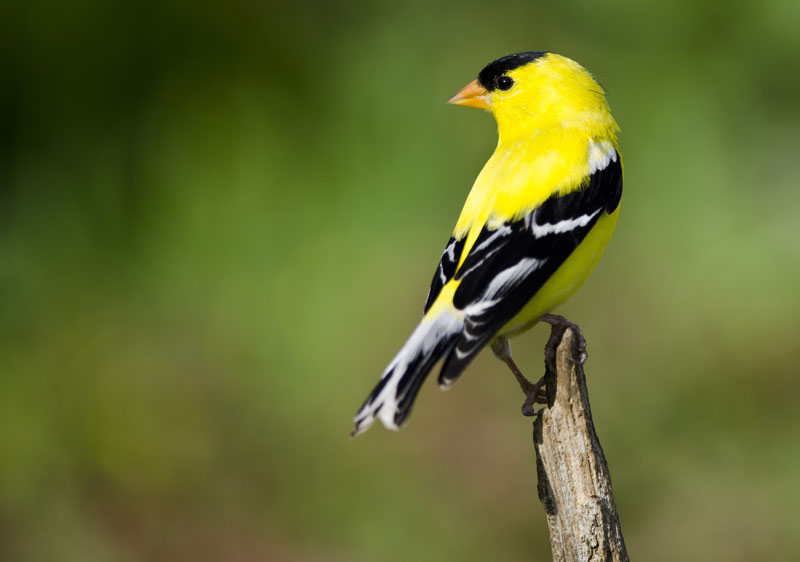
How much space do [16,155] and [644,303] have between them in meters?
4.06

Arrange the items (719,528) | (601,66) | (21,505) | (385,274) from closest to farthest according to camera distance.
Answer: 1. (719,528)
2. (21,505)
3. (385,274)
4. (601,66)

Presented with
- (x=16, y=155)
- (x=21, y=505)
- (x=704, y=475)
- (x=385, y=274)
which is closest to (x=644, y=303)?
(x=704, y=475)

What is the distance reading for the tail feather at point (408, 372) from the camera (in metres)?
2.22

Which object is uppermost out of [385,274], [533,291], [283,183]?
[283,183]

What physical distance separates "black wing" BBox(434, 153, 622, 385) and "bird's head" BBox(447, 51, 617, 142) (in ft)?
1.04

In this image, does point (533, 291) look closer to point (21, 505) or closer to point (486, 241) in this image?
point (486, 241)

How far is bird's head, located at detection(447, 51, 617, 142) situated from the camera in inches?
118

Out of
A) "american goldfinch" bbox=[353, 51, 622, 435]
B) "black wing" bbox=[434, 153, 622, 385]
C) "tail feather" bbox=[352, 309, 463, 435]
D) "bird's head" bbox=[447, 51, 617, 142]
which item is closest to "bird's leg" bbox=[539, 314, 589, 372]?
"american goldfinch" bbox=[353, 51, 622, 435]

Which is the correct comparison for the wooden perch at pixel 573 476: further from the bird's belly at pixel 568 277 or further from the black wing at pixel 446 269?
the black wing at pixel 446 269

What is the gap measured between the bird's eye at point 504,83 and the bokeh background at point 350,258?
63.1 inches

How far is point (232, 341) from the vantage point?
5141 mm

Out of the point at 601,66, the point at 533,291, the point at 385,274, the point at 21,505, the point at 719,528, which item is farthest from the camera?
the point at 601,66

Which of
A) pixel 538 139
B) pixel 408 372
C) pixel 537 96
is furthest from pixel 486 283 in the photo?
pixel 537 96

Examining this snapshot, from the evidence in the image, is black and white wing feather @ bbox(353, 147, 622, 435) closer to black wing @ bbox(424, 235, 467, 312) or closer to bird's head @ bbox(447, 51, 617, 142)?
black wing @ bbox(424, 235, 467, 312)
